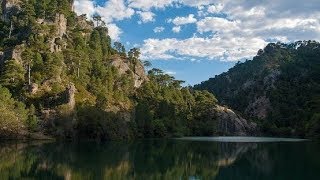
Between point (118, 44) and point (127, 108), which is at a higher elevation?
point (118, 44)

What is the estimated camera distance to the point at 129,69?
176 metres

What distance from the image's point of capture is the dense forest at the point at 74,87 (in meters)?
111

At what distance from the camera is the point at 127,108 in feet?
462

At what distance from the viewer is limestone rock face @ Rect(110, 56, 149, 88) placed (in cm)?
17175

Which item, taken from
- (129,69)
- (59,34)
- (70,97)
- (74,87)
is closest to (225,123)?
(129,69)

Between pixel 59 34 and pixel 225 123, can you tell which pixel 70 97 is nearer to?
pixel 59 34

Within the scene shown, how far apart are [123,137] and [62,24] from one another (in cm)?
4942

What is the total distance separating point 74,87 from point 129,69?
5421 cm

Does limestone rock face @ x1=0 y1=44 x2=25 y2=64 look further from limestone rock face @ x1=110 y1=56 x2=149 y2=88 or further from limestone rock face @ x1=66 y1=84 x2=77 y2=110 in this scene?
limestone rock face @ x1=110 y1=56 x2=149 y2=88

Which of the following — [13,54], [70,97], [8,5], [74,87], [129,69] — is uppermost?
[8,5]

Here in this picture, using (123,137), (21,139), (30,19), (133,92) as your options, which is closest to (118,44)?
(133,92)

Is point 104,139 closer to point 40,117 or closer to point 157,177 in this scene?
point 40,117

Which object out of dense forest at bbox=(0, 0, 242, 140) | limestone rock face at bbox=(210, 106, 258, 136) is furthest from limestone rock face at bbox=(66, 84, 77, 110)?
limestone rock face at bbox=(210, 106, 258, 136)

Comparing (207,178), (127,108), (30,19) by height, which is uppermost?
(30,19)
